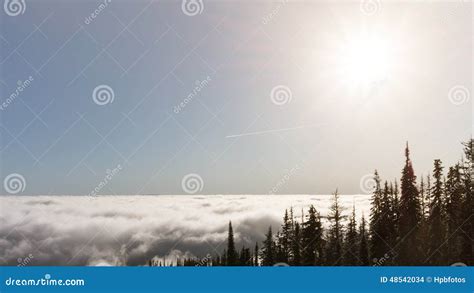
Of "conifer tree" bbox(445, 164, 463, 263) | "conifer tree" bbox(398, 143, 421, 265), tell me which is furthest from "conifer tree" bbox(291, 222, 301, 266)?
"conifer tree" bbox(445, 164, 463, 263)

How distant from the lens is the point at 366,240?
63.4m

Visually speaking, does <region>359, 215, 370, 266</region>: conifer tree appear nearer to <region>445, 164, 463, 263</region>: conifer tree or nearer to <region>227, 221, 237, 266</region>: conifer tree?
<region>445, 164, 463, 263</region>: conifer tree

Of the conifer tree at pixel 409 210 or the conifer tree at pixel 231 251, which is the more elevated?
the conifer tree at pixel 409 210

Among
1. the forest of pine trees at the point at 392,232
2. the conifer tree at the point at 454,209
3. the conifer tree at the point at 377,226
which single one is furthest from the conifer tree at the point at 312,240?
the conifer tree at the point at 454,209

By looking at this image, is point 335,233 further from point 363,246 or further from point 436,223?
point 436,223

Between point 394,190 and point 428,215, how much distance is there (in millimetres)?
4958

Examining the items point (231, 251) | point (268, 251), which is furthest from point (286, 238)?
point (231, 251)

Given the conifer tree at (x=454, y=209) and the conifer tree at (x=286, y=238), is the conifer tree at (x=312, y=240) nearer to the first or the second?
the conifer tree at (x=286, y=238)

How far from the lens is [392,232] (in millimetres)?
61188

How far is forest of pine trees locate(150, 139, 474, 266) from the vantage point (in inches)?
2231

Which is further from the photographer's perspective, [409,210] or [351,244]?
[351,244]

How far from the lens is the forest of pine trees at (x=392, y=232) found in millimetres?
56656

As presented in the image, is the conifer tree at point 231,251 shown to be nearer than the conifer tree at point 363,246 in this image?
Yes
